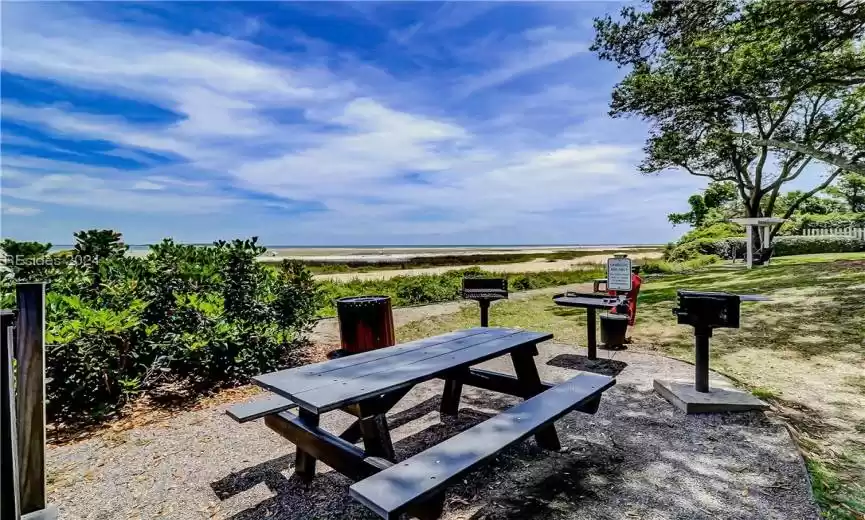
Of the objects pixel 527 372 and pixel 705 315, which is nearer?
pixel 527 372

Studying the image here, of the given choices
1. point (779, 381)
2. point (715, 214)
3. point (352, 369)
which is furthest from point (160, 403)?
point (715, 214)

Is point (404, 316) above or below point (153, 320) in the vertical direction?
below

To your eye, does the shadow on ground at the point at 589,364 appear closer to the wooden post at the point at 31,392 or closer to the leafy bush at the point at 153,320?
the leafy bush at the point at 153,320

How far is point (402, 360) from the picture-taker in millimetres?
2602

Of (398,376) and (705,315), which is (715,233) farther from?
(398,376)

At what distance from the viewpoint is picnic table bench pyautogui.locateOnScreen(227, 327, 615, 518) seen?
1.65 m

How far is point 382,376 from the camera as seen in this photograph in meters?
2.27

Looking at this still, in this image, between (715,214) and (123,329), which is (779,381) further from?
(715,214)

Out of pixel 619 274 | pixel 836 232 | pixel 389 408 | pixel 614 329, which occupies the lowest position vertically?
pixel 614 329

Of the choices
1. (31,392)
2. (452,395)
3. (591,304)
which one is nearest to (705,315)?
(591,304)

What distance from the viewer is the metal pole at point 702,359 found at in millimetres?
3450

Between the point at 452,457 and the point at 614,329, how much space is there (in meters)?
4.26

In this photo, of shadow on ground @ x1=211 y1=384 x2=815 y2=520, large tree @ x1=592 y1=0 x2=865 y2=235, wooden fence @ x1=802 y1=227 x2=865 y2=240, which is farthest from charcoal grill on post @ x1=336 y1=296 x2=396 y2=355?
wooden fence @ x1=802 y1=227 x2=865 y2=240

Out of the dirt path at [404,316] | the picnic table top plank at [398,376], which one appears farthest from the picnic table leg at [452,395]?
the dirt path at [404,316]
